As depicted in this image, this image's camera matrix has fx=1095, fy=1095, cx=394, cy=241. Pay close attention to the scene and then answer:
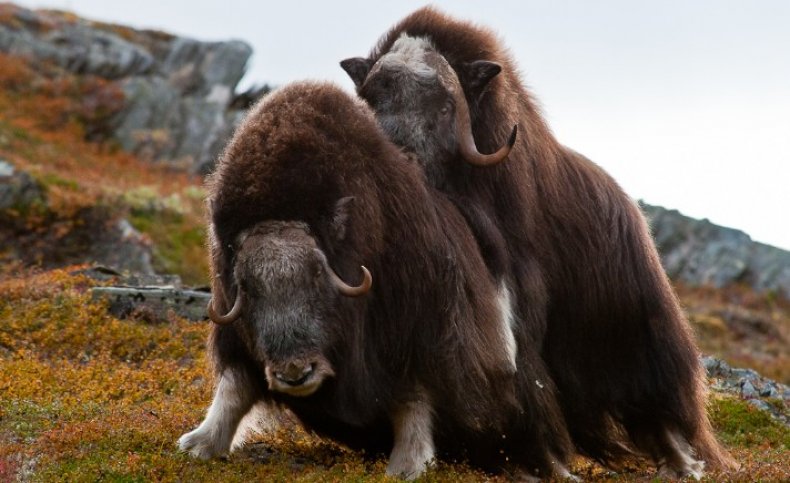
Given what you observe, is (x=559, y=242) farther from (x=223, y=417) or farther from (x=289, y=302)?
(x=223, y=417)

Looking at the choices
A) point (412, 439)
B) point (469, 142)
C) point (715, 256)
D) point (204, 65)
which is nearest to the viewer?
point (412, 439)

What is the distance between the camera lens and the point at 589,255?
19.4 ft

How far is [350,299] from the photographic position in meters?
4.76

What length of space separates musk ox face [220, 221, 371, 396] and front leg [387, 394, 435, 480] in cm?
53

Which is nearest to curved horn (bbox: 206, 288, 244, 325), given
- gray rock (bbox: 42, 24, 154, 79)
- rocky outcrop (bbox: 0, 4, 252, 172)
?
rocky outcrop (bbox: 0, 4, 252, 172)

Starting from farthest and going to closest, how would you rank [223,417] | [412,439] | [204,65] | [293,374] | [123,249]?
[204,65] < [123,249] < [223,417] < [412,439] < [293,374]

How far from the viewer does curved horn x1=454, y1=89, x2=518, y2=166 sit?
17.3 feet

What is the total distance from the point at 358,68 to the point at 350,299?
184cm

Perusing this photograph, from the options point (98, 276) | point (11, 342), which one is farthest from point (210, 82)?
point (11, 342)

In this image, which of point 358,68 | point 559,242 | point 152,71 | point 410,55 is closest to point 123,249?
point 358,68

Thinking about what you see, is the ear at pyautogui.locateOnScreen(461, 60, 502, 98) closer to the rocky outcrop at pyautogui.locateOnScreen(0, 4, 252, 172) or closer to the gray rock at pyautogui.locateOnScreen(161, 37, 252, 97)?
the rocky outcrop at pyautogui.locateOnScreen(0, 4, 252, 172)

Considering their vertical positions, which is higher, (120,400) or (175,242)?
(120,400)

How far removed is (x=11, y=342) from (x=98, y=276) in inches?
87.7

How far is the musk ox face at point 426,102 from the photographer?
548cm
